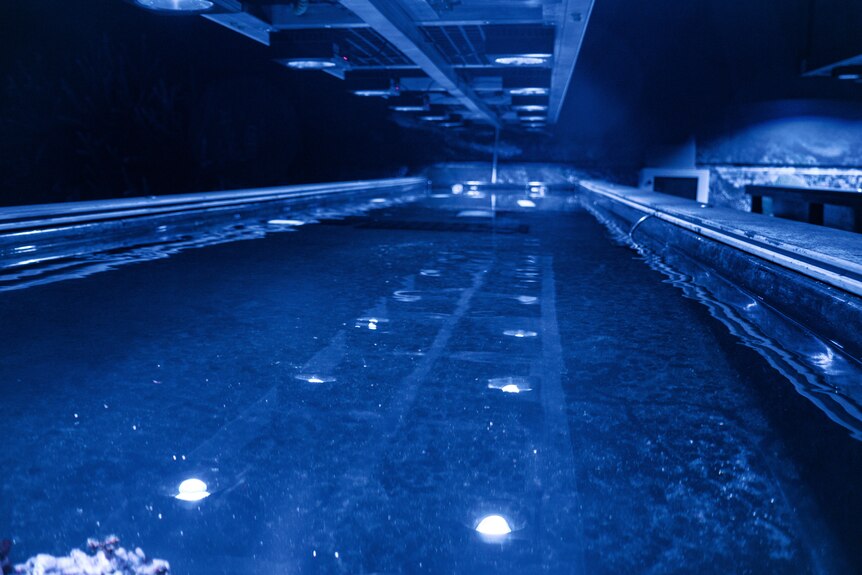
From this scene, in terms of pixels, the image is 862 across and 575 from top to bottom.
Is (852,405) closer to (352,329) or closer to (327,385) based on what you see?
(327,385)

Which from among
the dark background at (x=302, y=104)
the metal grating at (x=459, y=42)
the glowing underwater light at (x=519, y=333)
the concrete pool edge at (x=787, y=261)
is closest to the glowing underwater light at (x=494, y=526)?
the glowing underwater light at (x=519, y=333)

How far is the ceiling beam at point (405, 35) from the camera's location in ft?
17.1

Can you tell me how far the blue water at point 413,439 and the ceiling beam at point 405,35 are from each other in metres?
3.10

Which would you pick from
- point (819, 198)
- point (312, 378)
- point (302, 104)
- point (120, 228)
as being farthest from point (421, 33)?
point (302, 104)

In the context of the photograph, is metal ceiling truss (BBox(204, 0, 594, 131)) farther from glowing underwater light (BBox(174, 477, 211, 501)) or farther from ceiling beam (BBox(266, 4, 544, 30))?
glowing underwater light (BBox(174, 477, 211, 501))

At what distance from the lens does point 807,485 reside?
133 cm

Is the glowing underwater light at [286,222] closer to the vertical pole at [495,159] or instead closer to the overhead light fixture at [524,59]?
the overhead light fixture at [524,59]

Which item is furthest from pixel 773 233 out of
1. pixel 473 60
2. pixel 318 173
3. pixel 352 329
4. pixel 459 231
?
pixel 318 173

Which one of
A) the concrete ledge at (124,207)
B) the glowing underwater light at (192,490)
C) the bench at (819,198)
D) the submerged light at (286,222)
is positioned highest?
the bench at (819,198)

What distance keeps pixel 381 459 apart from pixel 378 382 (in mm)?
531

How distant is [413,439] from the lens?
1.54m

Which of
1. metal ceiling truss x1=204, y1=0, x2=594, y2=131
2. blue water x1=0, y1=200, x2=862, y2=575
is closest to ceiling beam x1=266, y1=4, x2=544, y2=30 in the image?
metal ceiling truss x1=204, y1=0, x2=594, y2=131

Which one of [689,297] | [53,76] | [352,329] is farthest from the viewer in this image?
[53,76]

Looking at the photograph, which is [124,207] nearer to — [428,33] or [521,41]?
[428,33]
